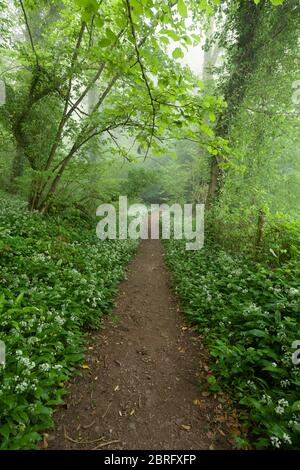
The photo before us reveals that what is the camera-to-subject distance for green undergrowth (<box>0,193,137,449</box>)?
2447 millimetres

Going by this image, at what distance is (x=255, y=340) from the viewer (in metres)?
3.59

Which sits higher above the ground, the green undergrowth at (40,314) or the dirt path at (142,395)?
the green undergrowth at (40,314)

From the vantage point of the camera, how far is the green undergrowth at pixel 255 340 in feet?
8.45

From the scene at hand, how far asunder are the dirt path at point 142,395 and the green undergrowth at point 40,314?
0.88ft

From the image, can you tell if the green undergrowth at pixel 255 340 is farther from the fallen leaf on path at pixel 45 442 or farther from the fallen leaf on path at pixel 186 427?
the fallen leaf on path at pixel 45 442

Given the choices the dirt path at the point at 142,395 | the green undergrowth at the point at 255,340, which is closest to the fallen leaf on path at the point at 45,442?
the dirt path at the point at 142,395

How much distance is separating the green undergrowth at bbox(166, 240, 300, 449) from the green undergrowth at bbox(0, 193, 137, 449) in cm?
207

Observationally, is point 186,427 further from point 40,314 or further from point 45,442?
point 40,314

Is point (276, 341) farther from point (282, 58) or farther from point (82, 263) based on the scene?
point (282, 58)

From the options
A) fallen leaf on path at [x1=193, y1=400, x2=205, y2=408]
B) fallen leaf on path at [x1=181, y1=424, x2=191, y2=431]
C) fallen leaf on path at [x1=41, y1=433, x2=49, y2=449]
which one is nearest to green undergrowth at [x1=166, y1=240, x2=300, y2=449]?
fallen leaf on path at [x1=193, y1=400, x2=205, y2=408]

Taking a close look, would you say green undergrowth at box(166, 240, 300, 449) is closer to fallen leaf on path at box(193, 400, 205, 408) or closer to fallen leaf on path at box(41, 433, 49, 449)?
fallen leaf on path at box(193, 400, 205, 408)
